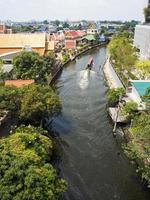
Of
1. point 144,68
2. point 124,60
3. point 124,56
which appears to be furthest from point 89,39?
point 144,68

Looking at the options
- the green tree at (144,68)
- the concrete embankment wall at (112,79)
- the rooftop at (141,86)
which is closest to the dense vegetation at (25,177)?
the rooftop at (141,86)

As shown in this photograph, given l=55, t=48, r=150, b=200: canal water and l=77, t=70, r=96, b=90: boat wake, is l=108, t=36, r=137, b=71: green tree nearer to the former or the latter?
l=77, t=70, r=96, b=90: boat wake

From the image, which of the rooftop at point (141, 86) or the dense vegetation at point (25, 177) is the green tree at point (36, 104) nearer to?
the dense vegetation at point (25, 177)

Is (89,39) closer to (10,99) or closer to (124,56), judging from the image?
(124,56)

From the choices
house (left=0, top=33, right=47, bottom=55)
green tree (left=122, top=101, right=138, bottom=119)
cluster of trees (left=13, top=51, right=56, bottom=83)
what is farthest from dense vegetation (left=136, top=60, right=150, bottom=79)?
house (left=0, top=33, right=47, bottom=55)

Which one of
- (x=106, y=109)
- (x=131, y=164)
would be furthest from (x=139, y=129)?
(x=106, y=109)

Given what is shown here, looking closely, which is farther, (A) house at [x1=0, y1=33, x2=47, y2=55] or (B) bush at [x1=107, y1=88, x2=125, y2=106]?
(A) house at [x1=0, y1=33, x2=47, y2=55]
